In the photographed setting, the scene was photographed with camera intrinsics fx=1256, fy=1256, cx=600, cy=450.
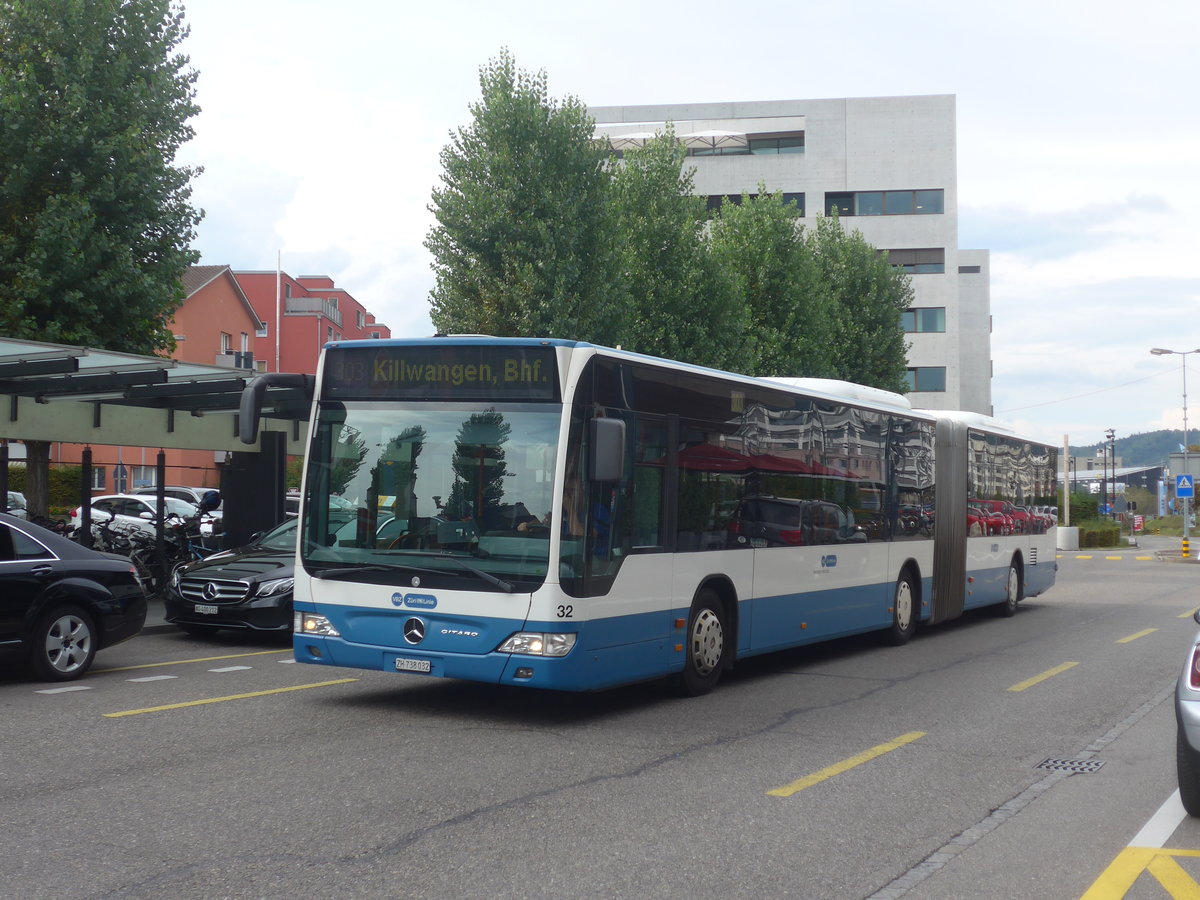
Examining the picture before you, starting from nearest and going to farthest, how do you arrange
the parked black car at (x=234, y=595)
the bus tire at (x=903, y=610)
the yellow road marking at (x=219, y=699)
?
the yellow road marking at (x=219, y=699), the parked black car at (x=234, y=595), the bus tire at (x=903, y=610)

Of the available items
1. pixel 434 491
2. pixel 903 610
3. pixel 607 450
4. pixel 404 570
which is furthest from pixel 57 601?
pixel 903 610

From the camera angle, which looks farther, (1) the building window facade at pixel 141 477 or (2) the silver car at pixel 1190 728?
(1) the building window facade at pixel 141 477

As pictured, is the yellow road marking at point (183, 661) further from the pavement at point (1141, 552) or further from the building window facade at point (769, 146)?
the building window facade at point (769, 146)

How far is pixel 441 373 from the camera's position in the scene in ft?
30.6

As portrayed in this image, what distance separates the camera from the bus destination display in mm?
9000

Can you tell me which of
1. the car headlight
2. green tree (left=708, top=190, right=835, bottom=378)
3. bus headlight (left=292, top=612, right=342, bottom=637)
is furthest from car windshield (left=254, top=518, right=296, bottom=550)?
green tree (left=708, top=190, right=835, bottom=378)

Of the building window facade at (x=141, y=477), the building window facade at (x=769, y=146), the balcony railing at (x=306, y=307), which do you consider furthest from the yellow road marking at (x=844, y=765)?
the balcony railing at (x=306, y=307)

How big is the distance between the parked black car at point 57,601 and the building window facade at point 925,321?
179 ft

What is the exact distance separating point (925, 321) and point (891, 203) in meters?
6.01

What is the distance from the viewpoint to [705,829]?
6152mm

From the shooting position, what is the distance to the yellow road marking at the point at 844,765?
7.07 meters

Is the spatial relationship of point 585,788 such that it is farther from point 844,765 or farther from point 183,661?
A: point 183,661

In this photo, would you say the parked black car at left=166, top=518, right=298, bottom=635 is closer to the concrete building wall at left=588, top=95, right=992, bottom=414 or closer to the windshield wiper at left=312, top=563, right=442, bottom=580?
the windshield wiper at left=312, top=563, right=442, bottom=580

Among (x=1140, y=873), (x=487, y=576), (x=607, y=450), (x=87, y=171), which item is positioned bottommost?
(x=1140, y=873)
